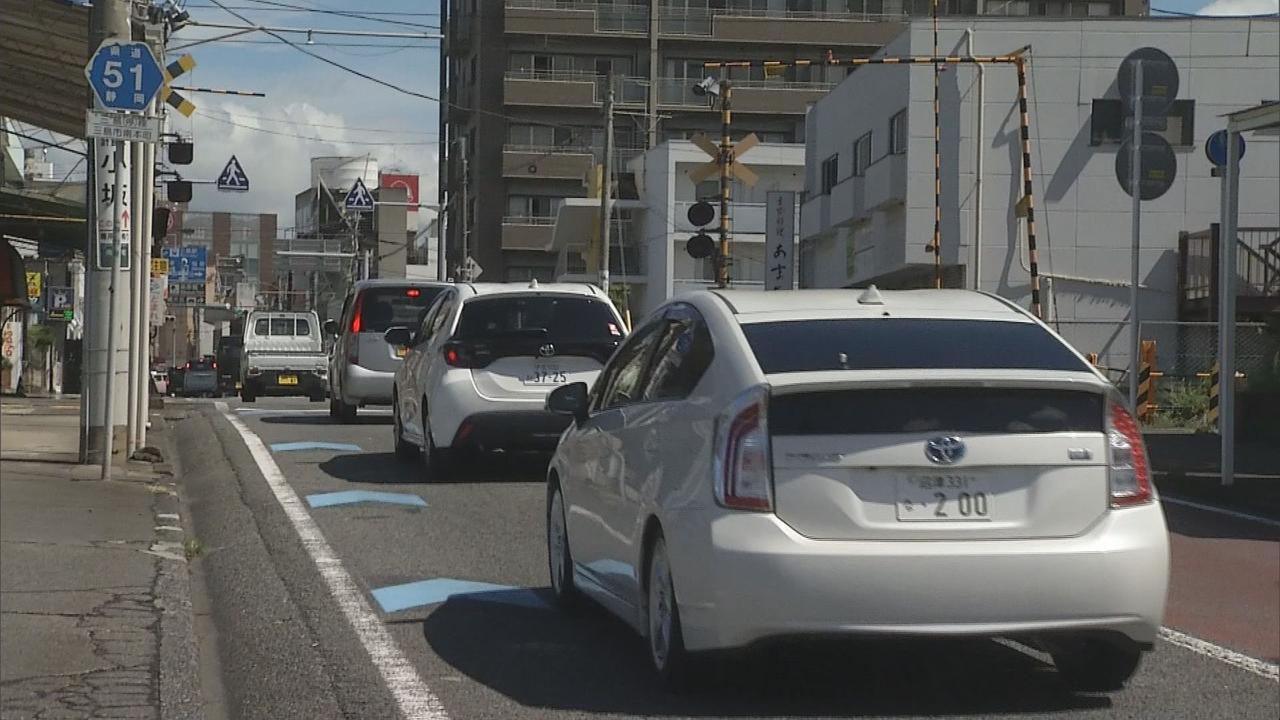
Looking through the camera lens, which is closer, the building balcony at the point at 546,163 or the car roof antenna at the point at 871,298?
the car roof antenna at the point at 871,298

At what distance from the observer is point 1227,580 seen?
975 cm

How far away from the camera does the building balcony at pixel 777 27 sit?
234 feet

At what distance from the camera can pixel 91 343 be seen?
13.7m

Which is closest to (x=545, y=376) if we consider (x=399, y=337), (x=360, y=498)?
(x=360, y=498)

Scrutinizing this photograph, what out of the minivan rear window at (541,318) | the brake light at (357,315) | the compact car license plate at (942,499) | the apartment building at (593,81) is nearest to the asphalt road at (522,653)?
the compact car license plate at (942,499)

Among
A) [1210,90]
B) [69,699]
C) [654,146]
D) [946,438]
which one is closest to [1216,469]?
[946,438]

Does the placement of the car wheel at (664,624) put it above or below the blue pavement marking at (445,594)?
above

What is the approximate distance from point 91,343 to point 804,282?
40549mm

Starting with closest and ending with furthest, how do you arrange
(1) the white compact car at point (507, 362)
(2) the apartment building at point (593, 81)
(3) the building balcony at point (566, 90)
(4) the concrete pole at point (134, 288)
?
(1) the white compact car at point (507, 362) < (4) the concrete pole at point (134, 288) < (3) the building balcony at point (566, 90) < (2) the apartment building at point (593, 81)

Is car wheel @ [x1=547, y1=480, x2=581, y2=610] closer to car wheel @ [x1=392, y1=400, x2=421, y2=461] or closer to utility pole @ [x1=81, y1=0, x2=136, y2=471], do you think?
utility pole @ [x1=81, y1=0, x2=136, y2=471]

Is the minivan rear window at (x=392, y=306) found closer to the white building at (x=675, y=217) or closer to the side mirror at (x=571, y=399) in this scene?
the side mirror at (x=571, y=399)

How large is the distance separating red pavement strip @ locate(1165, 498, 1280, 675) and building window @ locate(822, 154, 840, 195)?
113ft

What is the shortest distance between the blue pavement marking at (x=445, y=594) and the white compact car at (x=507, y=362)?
15.7 ft

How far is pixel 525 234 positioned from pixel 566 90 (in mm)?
6413
